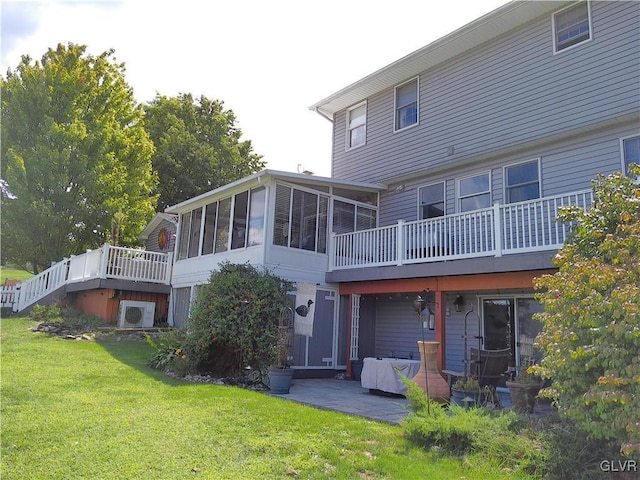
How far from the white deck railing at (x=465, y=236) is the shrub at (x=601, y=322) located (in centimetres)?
219

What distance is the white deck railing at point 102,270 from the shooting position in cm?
1478

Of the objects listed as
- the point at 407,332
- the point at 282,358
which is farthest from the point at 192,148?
the point at 282,358

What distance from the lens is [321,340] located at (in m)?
11.4

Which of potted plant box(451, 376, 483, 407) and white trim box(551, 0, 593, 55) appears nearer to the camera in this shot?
potted plant box(451, 376, 483, 407)

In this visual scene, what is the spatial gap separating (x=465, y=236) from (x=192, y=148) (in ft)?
68.4

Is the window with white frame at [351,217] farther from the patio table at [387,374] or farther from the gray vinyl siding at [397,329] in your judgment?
the patio table at [387,374]

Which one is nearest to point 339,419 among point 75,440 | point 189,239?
point 75,440

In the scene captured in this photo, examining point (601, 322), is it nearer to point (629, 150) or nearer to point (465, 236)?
point (465, 236)

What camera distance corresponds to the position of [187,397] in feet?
22.2

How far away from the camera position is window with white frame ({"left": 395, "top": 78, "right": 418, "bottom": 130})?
12.6m

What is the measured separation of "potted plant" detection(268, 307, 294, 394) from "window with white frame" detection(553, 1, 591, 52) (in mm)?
7954

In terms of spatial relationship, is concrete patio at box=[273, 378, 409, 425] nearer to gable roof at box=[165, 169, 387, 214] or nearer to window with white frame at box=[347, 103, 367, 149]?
gable roof at box=[165, 169, 387, 214]

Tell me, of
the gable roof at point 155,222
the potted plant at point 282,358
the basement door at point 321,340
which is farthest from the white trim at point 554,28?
the gable roof at point 155,222

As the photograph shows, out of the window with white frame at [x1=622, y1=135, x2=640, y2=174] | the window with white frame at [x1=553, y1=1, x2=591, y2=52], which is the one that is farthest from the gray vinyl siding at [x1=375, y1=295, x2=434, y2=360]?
the window with white frame at [x1=553, y1=1, x2=591, y2=52]
